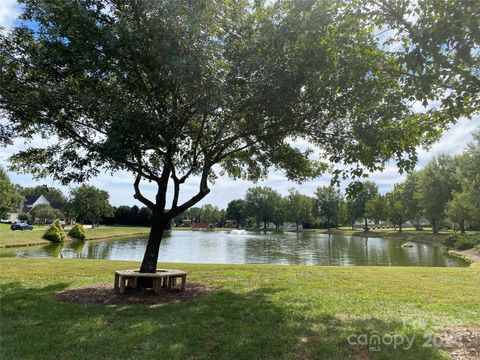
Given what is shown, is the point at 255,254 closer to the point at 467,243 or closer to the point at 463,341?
the point at 467,243

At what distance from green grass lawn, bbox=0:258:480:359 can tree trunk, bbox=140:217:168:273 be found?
1636 mm

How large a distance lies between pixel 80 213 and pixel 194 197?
2437 inches

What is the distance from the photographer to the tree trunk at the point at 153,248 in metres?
8.85

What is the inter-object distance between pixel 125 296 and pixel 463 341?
20.0 feet

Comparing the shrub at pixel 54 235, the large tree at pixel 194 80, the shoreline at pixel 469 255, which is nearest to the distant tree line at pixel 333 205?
the large tree at pixel 194 80

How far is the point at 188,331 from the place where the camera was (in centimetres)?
530

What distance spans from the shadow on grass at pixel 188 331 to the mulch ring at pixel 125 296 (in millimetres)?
380

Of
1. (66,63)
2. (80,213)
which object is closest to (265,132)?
(66,63)

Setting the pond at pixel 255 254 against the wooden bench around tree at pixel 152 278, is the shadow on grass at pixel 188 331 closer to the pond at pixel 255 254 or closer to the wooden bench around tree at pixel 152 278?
the wooden bench around tree at pixel 152 278

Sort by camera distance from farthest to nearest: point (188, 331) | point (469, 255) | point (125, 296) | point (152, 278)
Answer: point (469, 255) → point (152, 278) → point (125, 296) → point (188, 331)

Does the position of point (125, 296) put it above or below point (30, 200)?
below

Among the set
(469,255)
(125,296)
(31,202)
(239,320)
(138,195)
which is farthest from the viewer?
(31,202)

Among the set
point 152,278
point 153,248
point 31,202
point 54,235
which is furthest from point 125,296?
point 31,202

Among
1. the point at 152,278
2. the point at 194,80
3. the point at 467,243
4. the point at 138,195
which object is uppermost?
the point at 194,80
